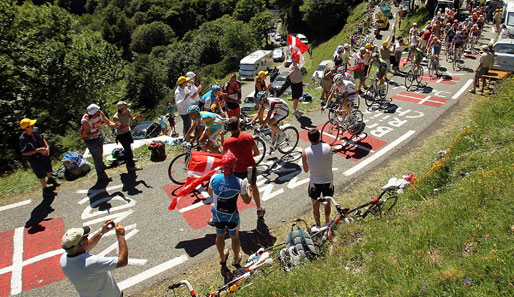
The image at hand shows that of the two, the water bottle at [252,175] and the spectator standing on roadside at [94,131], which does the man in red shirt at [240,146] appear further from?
the spectator standing on roadside at [94,131]

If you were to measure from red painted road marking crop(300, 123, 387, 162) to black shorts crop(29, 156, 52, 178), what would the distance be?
25.2ft

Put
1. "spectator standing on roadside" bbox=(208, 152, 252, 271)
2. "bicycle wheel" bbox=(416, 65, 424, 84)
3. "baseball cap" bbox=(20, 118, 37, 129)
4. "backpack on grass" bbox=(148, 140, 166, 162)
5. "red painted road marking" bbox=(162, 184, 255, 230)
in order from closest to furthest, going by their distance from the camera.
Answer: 1. "spectator standing on roadside" bbox=(208, 152, 252, 271)
2. "red painted road marking" bbox=(162, 184, 255, 230)
3. "baseball cap" bbox=(20, 118, 37, 129)
4. "backpack on grass" bbox=(148, 140, 166, 162)
5. "bicycle wheel" bbox=(416, 65, 424, 84)

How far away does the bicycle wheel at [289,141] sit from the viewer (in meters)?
9.85

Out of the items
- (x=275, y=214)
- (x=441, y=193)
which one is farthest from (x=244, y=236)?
(x=441, y=193)

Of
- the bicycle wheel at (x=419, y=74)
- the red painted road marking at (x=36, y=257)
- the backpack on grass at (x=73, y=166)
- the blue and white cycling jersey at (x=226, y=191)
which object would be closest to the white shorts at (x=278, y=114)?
the blue and white cycling jersey at (x=226, y=191)

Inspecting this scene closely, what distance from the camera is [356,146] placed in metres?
10.9

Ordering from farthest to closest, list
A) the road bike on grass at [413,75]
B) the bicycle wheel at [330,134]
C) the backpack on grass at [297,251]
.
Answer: the road bike on grass at [413,75], the bicycle wheel at [330,134], the backpack on grass at [297,251]

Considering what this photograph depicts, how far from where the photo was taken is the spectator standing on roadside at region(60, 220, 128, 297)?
12.4ft

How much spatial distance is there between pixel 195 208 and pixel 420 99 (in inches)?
463

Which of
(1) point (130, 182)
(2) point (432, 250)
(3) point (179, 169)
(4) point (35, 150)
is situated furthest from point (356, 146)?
(4) point (35, 150)

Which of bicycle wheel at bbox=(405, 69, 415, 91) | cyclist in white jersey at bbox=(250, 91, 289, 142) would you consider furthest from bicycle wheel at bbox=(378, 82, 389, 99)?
cyclist in white jersey at bbox=(250, 91, 289, 142)

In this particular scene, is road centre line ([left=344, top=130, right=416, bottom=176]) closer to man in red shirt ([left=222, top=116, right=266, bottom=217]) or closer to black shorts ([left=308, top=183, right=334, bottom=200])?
black shorts ([left=308, top=183, right=334, bottom=200])

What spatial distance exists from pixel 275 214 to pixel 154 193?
3272 mm

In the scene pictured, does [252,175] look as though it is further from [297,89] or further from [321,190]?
[297,89]
